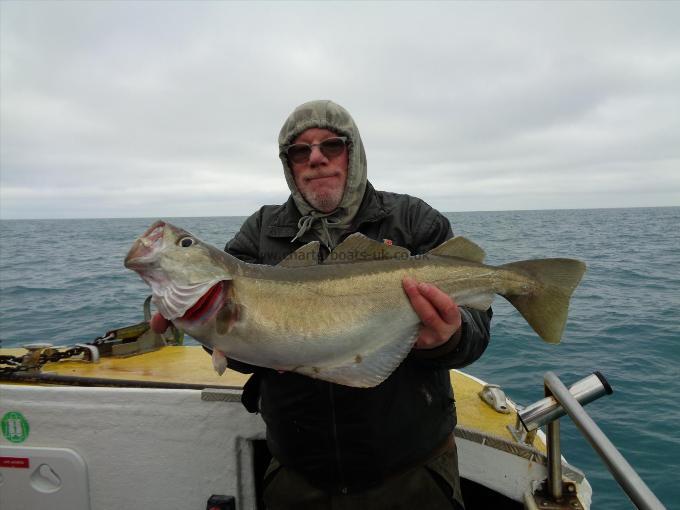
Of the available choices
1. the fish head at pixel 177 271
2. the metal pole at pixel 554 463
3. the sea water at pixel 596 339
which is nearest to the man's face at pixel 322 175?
the fish head at pixel 177 271

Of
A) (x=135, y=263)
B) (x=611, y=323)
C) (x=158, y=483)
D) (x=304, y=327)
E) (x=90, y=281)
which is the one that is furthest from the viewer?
(x=90, y=281)

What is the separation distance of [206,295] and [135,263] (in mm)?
460

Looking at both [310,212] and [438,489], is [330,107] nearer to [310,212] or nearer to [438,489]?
[310,212]

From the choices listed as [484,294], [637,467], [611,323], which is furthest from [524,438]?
[611,323]

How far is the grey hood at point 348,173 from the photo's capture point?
11.7ft

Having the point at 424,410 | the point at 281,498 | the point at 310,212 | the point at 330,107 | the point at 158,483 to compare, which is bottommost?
the point at 158,483

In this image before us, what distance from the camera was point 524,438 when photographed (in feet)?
12.6

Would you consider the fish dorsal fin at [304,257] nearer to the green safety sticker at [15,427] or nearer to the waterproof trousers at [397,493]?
the waterproof trousers at [397,493]

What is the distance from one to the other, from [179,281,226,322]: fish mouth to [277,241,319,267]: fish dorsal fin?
0.46 metres

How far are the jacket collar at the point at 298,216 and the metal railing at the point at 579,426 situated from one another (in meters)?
1.71

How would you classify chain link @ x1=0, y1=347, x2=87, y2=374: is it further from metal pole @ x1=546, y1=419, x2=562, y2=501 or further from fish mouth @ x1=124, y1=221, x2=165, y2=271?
metal pole @ x1=546, y1=419, x2=562, y2=501

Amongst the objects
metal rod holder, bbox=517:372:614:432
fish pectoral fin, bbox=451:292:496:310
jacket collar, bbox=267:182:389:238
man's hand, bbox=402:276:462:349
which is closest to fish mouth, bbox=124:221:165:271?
jacket collar, bbox=267:182:389:238

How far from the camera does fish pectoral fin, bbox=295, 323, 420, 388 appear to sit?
286 centimetres

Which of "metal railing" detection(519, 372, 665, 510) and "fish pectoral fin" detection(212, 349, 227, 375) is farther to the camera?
"fish pectoral fin" detection(212, 349, 227, 375)
